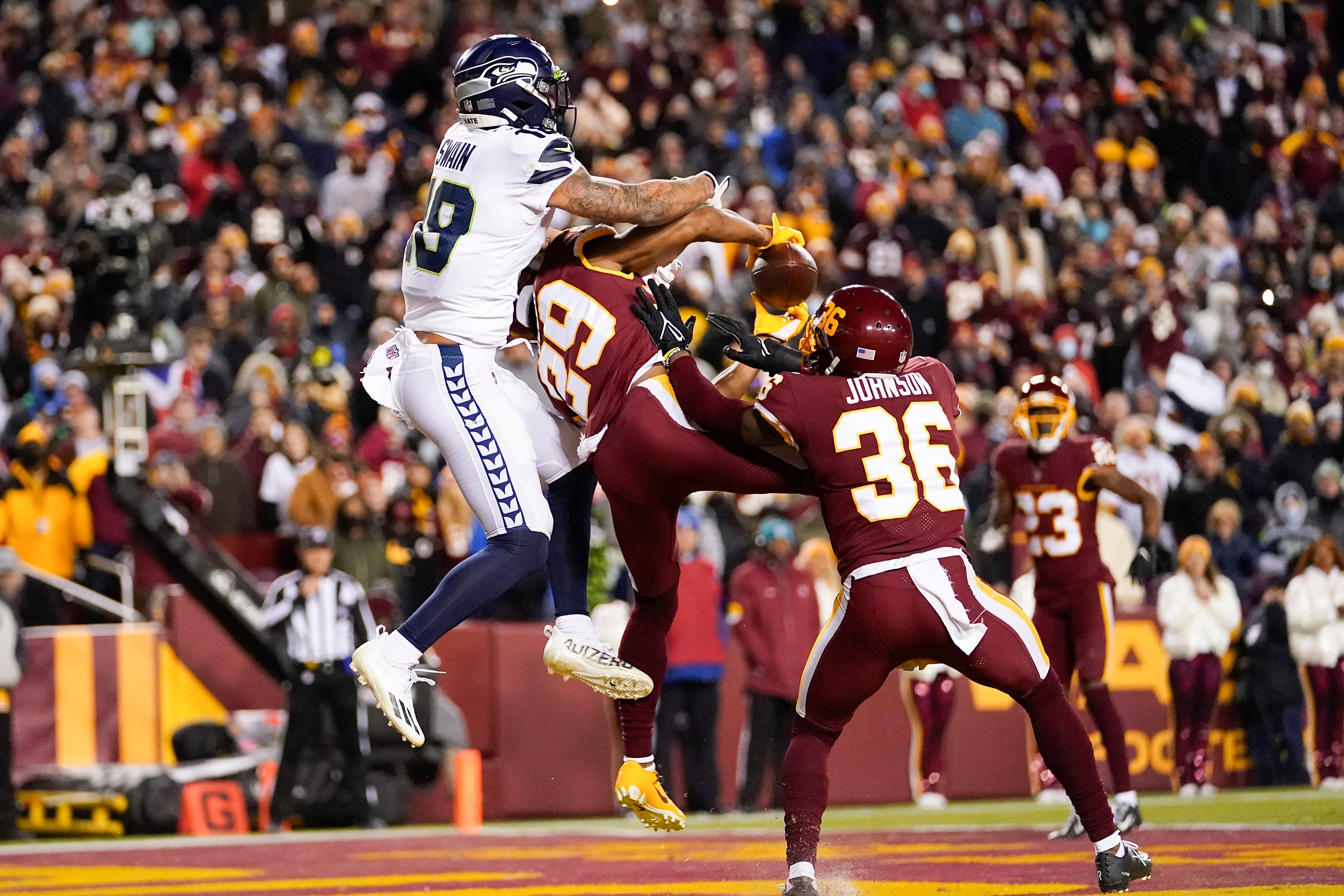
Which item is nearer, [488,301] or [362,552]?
[488,301]

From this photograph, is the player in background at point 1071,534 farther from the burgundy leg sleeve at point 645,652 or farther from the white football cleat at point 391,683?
the white football cleat at point 391,683

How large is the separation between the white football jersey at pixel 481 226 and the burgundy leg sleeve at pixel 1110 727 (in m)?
4.74

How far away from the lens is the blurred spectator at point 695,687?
43.3 feet

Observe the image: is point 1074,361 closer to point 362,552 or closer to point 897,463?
point 362,552

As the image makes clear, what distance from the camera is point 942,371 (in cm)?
704

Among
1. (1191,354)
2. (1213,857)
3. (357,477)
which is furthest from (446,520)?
(1191,354)

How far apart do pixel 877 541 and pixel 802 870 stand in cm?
117

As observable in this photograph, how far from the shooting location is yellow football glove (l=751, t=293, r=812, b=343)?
7.45 metres

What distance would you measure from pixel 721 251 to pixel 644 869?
8954mm

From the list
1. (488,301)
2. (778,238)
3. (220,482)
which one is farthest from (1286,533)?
(488,301)

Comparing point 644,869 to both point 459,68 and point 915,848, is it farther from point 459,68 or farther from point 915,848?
point 459,68

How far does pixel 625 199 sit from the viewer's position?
6.89 meters

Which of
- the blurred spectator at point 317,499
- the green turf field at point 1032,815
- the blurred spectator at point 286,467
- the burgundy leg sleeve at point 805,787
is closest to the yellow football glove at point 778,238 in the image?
the burgundy leg sleeve at point 805,787

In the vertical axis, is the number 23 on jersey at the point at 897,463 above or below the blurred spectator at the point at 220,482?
below
